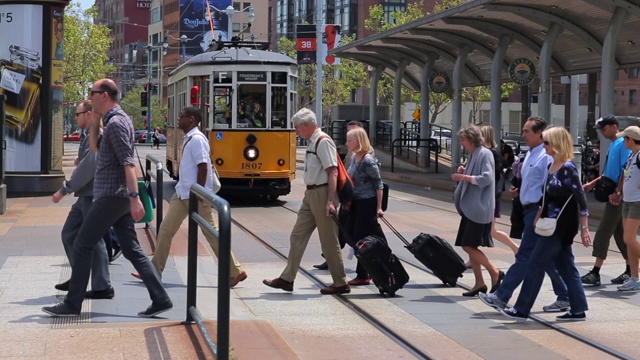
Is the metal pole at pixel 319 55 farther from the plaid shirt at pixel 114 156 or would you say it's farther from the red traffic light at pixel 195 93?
the plaid shirt at pixel 114 156

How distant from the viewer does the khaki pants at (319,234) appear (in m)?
10.6

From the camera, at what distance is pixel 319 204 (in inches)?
416

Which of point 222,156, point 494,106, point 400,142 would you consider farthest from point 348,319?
point 400,142

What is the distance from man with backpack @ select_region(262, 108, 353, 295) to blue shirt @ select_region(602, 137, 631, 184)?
2944 mm

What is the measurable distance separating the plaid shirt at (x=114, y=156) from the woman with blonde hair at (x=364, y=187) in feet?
10.7

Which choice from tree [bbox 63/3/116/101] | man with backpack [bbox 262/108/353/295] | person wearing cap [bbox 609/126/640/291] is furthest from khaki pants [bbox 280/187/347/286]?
tree [bbox 63/3/116/101]

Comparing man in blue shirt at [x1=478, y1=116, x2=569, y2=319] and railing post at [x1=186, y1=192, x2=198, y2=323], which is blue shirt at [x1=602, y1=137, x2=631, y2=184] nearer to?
man in blue shirt at [x1=478, y1=116, x2=569, y2=319]

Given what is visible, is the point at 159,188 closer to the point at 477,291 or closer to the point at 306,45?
the point at 477,291

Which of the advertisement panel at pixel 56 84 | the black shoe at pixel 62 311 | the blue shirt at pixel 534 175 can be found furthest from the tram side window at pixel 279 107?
the black shoe at pixel 62 311

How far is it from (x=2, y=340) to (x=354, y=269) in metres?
5.97

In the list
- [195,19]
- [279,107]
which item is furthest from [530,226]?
[195,19]

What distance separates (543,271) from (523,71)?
805 inches

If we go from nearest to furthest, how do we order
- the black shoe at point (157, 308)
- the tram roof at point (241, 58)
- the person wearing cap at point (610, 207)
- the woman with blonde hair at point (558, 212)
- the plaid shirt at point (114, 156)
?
1. the plaid shirt at point (114, 156)
2. the black shoe at point (157, 308)
3. the woman with blonde hair at point (558, 212)
4. the person wearing cap at point (610, 207)
5. the tram roof at point (241, 58)

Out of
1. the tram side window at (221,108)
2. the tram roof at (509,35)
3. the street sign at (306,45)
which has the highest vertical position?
the street sign at (306,45)
